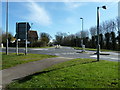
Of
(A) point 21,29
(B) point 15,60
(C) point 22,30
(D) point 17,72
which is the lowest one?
(D) point 17,72

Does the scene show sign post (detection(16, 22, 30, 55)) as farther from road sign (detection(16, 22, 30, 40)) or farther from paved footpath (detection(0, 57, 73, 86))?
paved footpath (detection(0, 57, 73, 86))

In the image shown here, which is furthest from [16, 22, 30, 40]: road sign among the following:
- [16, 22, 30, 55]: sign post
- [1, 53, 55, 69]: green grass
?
[1, 53, 55, 69]: green grass

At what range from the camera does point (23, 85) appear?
5730 mm

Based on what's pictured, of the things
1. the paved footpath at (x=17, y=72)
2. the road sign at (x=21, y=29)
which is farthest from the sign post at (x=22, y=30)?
the paved footpath at (x=17, y=72)

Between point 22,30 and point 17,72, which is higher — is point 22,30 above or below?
above

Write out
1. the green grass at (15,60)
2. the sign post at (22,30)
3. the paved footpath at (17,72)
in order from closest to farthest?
the paved footpath at (17,72) → the green grass at (15,60) → the sign post at (22,30)

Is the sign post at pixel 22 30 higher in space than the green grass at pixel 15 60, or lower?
higher

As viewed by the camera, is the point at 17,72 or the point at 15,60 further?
the point at 15,60

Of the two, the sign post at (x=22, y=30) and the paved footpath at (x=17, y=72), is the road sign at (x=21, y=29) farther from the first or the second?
the paved footpath at (x=17, y=72)

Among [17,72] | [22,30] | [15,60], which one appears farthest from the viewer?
[22,30]

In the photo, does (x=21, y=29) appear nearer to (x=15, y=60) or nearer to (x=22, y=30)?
(x=22, y=30)

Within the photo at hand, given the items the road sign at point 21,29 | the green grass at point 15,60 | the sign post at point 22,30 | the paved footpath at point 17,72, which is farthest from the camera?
the road sign at point 21,29

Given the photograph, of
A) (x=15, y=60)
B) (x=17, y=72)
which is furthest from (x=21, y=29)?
(x=17, y=72)

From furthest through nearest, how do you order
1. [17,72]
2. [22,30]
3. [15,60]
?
[22,30]
[15,60]
[17,72]
